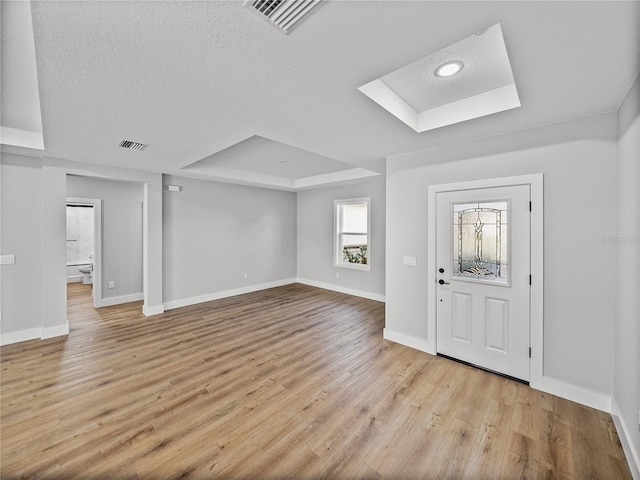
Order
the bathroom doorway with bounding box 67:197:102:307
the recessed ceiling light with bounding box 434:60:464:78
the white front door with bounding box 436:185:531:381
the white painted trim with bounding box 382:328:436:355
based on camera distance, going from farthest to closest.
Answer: the bathroom doorway with bounding box 67:197:102:307 → the white painted trim with bounding box 382:328:436:355 → the white front door with bounding box 436:185:531:381 → the recessed ceiling light with bounding box 434:60:464:78

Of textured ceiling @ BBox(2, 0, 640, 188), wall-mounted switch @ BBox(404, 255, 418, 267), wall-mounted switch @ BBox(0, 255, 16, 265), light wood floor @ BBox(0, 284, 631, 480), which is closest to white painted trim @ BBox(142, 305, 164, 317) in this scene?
light wood floor @ BBox(0, 284, 631, 480)

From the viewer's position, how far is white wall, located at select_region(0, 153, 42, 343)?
11.7 feet

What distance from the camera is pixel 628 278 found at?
1932 millimetres

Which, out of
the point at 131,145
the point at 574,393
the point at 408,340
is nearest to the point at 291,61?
the point at 131,145

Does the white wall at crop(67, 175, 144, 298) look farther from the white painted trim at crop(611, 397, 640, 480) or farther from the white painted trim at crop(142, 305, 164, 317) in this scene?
the white painted trim at crop(611, 397, 640, 480)

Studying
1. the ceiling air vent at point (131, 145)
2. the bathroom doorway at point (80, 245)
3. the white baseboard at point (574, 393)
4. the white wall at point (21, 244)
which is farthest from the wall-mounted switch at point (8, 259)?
the white baseboard at point (574, 393)

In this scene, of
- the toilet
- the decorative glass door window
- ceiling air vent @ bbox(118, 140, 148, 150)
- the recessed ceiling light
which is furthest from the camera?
A: the toilet

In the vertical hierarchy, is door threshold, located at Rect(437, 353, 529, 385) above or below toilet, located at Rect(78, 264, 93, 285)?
below

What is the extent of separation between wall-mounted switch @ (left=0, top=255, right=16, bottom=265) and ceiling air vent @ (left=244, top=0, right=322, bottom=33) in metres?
4.68

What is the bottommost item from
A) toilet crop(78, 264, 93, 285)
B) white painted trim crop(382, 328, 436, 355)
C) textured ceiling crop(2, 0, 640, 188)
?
white painted trim crop(382, 328, 436, 355)

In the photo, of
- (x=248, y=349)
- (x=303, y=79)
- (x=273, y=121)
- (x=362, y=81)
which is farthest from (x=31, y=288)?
(x=362, y=81)

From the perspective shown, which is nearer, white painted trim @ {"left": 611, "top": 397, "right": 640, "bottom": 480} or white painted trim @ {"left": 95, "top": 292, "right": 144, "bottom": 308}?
white painted trim @ {"left": 611, "top": 397, "right": 640, "bottom": 480}

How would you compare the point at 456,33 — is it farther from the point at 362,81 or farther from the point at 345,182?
the point at 345,182

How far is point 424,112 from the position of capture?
105 inches
